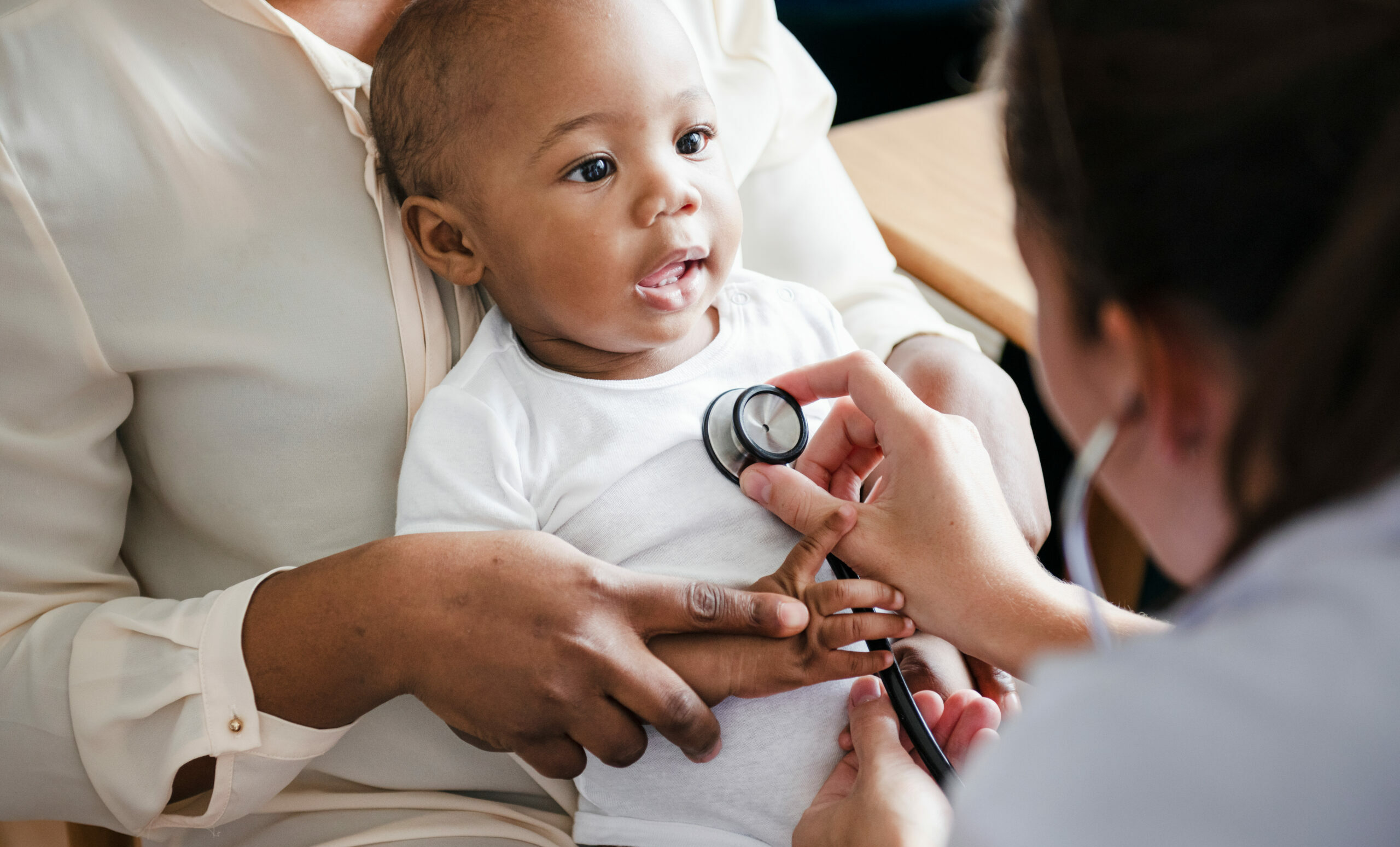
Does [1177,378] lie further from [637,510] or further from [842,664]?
[637,510]

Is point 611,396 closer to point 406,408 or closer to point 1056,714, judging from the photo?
point 406,408

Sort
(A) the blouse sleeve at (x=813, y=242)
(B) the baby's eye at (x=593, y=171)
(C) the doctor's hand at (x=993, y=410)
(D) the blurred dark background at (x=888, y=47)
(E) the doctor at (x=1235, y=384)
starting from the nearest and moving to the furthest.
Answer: (E) the doctor at (x=1235, y=384)
(B) the baby's eye at (x=593, y=171)
(C) the doctor's hand at (x=993, y=410)
(A) the blouse sleeve at (x=813, y=242)
(D) the blurred dark background at (x=888, y=47)

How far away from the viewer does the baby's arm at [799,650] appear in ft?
3.08

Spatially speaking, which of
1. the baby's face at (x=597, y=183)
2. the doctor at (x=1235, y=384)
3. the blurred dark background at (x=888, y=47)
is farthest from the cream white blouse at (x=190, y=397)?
the blurred dark background at (x=888, y=47)

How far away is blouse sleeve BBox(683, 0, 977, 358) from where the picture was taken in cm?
135

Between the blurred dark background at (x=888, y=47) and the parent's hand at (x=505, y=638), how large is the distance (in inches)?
102

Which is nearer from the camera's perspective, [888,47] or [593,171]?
[593,171]

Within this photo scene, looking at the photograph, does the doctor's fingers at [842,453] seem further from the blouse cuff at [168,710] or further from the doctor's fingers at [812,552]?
the blouse cuff at [168,710]

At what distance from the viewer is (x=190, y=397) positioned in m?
1.01

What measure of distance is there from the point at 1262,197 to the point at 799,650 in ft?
2.00

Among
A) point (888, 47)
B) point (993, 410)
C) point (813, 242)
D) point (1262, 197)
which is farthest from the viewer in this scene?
point (888, 47)

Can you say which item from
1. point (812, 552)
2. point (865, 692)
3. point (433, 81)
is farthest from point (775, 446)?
point (433, 81)

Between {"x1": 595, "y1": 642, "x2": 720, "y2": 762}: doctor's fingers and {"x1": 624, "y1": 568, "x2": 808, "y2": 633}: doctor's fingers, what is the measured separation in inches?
1.2

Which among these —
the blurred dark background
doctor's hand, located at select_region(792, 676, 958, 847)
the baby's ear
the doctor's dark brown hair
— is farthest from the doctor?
the blurred dark background
